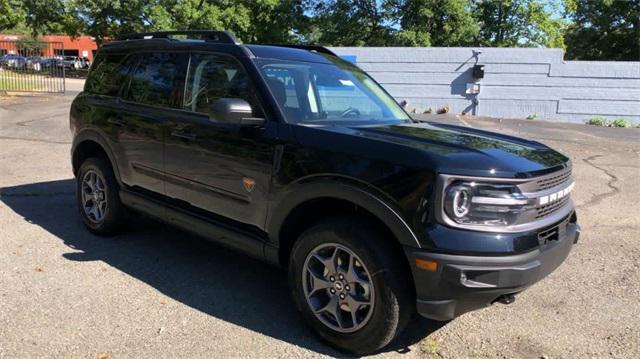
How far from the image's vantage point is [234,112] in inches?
142

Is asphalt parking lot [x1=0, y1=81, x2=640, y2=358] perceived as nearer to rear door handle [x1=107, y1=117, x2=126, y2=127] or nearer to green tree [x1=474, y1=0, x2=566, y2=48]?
rear door handle [x1=107, y1=117, x2=126, y2=127]

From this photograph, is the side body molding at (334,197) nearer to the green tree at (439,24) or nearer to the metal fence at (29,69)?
Result: the metal fence at (29,69)

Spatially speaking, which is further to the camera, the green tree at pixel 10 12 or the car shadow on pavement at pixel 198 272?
the green tree at pixel 10 12

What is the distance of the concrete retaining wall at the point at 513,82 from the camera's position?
19.1 metres

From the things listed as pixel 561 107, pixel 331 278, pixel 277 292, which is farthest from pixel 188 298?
pixel 561 107

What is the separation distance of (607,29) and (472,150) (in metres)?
40.7

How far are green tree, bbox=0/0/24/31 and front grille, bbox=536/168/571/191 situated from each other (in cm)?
4339

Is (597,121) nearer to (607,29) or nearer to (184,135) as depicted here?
(184,135)

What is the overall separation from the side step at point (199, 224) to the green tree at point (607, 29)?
34.6 metres

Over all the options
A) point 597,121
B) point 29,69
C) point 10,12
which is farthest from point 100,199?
point 10,12

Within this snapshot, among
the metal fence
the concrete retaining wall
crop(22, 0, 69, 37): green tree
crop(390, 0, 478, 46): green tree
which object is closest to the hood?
the concrete retaining wall

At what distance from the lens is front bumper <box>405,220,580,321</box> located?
2908 mm

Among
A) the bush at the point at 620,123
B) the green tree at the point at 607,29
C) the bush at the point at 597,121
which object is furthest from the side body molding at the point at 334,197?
the green tree at the point at 607,29

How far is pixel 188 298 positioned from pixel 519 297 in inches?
96.9
